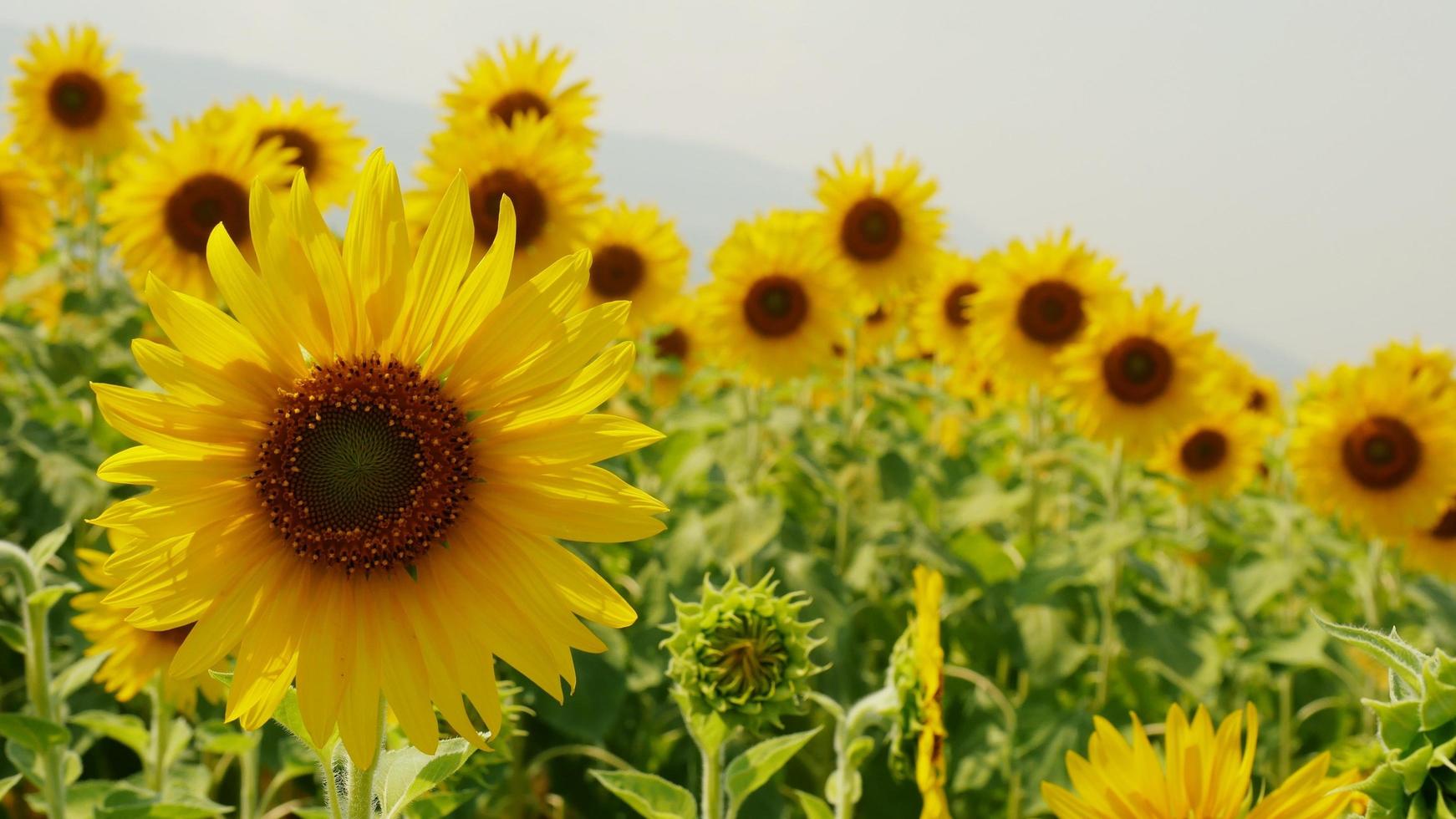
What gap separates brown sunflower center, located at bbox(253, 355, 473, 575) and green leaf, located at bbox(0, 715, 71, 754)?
77cm

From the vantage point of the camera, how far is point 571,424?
150 centimetres

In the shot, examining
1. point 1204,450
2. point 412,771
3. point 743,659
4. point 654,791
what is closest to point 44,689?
point 412,771

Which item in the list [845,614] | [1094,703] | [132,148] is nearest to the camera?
[845,614]

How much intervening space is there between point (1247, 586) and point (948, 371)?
2568 mm

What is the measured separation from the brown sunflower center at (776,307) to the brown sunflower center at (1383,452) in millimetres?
2295

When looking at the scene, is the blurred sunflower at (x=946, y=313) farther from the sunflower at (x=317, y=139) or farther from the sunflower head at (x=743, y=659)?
the sunflower head at (x=743, y=659)

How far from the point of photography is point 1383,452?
4.58 m

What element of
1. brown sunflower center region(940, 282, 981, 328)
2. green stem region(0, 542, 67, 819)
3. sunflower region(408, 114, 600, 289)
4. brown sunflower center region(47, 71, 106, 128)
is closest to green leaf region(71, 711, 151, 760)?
green stem region(0, 542, 67, 819)

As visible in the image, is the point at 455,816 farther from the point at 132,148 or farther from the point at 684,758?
the point at 132,148

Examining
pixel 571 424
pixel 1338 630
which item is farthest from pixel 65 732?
pixel 1338 630

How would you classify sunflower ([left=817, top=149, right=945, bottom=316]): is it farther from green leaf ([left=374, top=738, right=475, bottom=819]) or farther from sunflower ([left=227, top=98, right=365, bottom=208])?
green leaf ([left=374, top=738, right=475, bottom=819])

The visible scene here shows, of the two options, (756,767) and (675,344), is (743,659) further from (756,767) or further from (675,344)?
(675,344)

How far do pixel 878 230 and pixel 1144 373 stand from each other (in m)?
1.50

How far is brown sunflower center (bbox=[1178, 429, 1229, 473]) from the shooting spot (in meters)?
5.34
